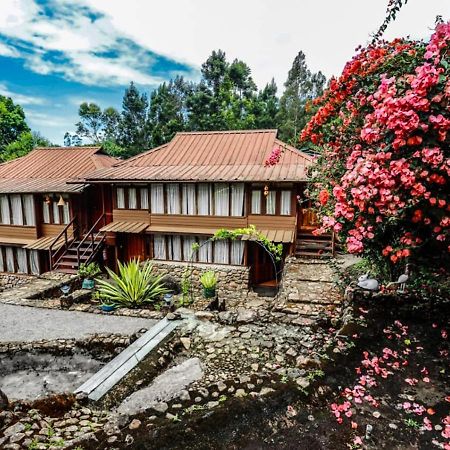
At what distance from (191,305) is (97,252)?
17.7 ft

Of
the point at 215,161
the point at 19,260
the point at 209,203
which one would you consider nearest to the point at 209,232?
the point at 209,203

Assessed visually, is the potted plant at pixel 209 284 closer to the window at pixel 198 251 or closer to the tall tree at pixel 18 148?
the window at pixel 198 251

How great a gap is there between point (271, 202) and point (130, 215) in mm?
6030

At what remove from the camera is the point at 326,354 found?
4492 mm

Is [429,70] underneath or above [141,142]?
underneath

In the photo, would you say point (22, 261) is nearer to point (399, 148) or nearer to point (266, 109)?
point (399, 148)

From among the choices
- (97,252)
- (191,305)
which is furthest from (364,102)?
(97,252)

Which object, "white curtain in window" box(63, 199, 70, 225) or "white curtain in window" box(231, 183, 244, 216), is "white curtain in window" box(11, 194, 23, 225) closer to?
"white curtain in window" box(63, 199, 70, 225)

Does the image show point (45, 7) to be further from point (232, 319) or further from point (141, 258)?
point (232, 319)

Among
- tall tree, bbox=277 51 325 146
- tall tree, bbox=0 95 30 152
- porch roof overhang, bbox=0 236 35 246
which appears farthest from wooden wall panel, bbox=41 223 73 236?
tall tree, bbox=277 51 325 146

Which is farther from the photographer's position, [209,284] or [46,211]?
[46,211]

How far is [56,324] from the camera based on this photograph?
25.8ft

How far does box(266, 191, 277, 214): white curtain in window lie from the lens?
452 inches

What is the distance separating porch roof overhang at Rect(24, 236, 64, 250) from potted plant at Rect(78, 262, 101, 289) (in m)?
2.22
